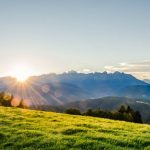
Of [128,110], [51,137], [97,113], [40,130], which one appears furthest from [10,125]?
[128,110]

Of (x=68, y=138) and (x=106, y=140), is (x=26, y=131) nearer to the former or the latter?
(x=68, y=138)

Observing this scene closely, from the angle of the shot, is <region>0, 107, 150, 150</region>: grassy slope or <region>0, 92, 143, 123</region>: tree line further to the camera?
<region>0, 92, 143, 123</region>: tree line

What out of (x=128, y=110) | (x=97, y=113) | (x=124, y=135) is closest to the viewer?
(x=124, y=135)

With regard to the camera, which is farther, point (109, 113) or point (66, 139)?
point (109, 113)

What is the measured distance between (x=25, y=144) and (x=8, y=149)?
119 centimetres

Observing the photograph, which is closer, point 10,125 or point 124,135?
point 124,135

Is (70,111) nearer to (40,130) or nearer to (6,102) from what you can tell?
(6,102)

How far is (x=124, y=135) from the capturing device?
992 inches

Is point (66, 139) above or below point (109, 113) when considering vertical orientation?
below

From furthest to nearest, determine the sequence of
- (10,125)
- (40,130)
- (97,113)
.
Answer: (97,113) < (10,125) < (40,130)

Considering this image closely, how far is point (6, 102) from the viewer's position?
121 m

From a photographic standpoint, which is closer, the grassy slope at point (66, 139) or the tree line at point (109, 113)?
the grassy slope at point (66, 139)

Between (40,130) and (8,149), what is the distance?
17.8 ft

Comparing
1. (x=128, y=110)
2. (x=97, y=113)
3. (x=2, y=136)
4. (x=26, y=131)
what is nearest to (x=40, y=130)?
(x=26, y=131)
